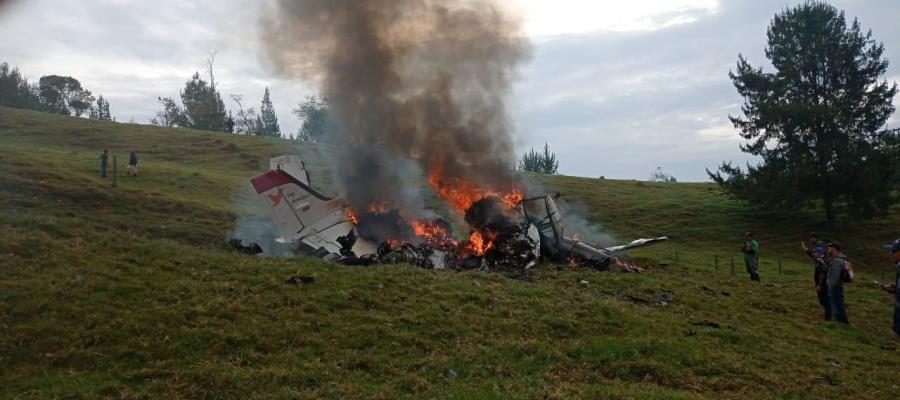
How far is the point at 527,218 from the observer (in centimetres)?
1883

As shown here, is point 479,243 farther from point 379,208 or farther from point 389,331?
point 389,331

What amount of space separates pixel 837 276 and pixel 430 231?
11848mm

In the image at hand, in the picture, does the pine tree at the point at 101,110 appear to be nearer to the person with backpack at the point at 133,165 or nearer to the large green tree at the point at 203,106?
the large green tree at the point at 203,106

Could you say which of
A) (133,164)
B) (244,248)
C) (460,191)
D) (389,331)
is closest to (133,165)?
(133,164)

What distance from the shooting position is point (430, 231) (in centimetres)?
1988

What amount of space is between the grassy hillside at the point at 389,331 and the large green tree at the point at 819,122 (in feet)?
54.0

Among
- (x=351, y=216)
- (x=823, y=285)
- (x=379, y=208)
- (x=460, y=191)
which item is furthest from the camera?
(x=460, y=191)

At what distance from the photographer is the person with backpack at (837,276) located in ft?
42.7

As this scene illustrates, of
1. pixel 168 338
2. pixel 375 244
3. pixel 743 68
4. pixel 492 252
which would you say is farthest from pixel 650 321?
pixel 743 68

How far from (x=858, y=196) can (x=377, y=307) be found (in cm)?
3239

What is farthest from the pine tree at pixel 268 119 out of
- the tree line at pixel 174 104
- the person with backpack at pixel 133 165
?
the person with backpack at pixel 133 165

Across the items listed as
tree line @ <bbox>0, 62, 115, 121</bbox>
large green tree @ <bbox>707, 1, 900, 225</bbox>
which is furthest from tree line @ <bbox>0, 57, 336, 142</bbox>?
large green tree @ <bbox>707, 1, 900, 225</bbox>

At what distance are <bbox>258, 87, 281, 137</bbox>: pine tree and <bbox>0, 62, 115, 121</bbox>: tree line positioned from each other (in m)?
26.9

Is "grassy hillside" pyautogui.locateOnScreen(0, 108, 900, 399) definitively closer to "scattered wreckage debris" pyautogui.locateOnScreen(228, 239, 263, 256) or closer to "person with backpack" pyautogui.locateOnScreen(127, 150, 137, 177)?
"scattered wreckage debris" pyautogui.locateOnScreen(228, 239, 263, 256)
